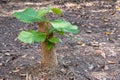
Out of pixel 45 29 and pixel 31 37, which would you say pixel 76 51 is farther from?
pixel 31 37

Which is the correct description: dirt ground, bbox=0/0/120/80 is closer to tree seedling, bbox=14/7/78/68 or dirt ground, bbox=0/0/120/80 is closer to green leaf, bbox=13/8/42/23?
tree seedling, bbox=14/7/78/68

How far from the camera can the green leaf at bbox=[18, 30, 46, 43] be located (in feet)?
5.43

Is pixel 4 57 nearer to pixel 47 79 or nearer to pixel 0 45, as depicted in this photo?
pixel 0 45

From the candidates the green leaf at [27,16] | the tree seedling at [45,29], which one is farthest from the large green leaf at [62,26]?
the green leaf at [27,16]

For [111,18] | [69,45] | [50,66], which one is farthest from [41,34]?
[111,18]

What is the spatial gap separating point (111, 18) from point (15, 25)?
1229 millimetres

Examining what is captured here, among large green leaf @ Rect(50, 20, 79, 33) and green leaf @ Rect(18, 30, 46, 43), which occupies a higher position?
large green leaf @ Rect(50, 20, 79, 33)

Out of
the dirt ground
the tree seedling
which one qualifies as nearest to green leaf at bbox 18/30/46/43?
the tree seedling

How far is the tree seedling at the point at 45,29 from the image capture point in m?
1.69

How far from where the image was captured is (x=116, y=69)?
222 centimetres

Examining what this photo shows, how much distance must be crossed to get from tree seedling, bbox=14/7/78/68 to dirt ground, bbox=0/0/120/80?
0.25ft

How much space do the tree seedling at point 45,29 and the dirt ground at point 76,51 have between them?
8cm

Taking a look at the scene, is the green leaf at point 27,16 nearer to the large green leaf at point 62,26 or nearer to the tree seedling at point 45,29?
the tree seedling at point 45,29

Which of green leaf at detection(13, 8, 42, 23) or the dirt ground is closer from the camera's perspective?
green leaf at detection(13, 8, 42, 23)
